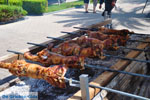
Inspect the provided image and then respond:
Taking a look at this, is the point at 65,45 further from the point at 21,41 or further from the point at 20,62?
the point at 21,41

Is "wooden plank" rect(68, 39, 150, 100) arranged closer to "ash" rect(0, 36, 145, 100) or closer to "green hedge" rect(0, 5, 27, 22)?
"ash" rect(0, 36, 145, 100)

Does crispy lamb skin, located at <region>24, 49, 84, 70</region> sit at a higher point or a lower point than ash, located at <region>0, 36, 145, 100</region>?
higher

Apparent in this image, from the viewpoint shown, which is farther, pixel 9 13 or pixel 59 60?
pixel 9 13

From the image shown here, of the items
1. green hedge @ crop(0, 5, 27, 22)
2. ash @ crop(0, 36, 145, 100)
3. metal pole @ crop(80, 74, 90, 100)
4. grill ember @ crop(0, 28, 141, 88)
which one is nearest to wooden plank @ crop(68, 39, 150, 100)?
metal pole @ crop(80, 74, 90, 100)

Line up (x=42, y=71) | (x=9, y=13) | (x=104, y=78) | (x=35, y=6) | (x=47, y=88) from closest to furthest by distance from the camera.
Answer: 1. (x=104, y=78)
2. (x=42, y=71)
3. (x=47, y=88)
4. (x=9, y=13)
5. (x=35, y=6)

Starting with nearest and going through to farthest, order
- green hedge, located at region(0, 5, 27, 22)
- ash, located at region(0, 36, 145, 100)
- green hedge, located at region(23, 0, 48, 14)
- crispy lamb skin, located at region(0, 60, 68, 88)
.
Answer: crispy lamb skin, located at region(0, 60, 68, 88) < ash, located at region(0, 36, 145, 100) < green hedge, located at region(0, 5, 27, 22) < green hedge, located at region(23, 0, 48, 14)

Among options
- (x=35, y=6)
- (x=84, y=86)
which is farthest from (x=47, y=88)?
(x=35, y=6)

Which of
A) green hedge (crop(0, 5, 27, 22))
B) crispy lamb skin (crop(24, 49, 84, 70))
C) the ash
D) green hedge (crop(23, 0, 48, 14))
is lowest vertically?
the ash

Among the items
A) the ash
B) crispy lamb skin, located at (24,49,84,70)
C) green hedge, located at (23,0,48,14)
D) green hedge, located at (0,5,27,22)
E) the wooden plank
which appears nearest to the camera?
the wooden plank

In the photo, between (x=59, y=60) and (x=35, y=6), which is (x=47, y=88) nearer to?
(x=59, y=60)

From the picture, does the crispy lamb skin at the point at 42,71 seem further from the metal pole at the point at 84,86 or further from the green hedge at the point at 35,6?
the green hedge at the point at 35,6

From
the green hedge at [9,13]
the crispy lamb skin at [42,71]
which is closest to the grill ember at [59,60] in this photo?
the crispy lamb skin at [42,71]

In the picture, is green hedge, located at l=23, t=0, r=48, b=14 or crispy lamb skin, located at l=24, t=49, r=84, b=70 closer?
crispy lamb skin, located at l=24, t=49, r=84, b=70

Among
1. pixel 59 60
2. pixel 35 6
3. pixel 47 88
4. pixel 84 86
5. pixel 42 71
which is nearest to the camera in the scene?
pixel 84 86
